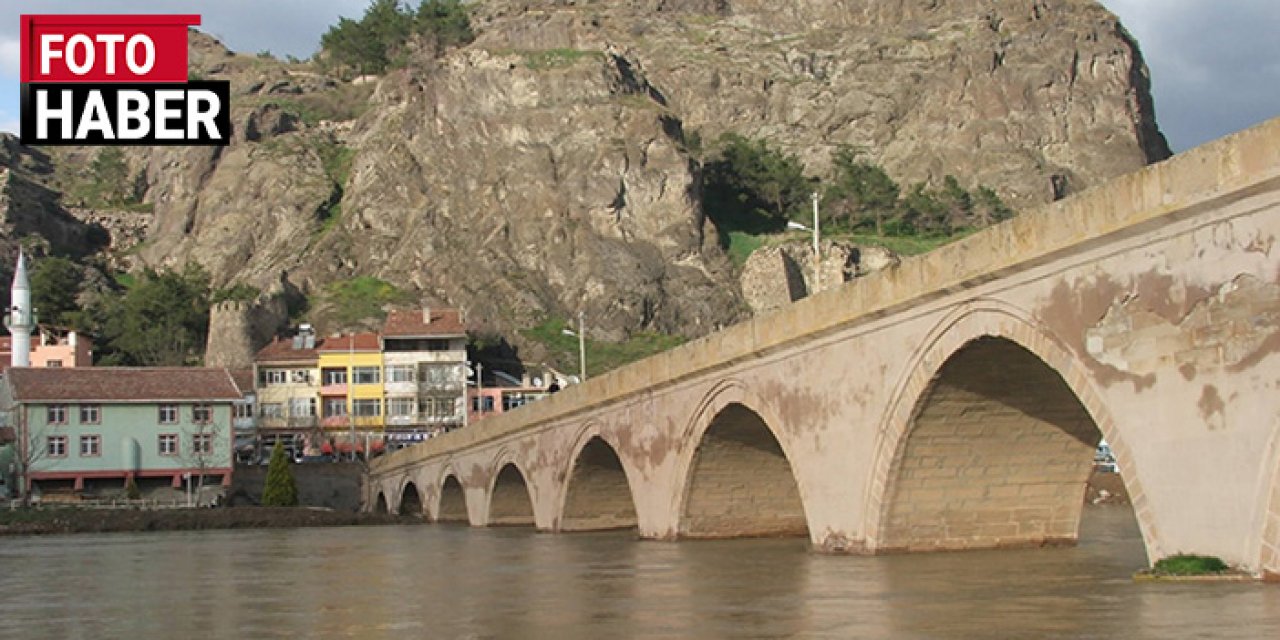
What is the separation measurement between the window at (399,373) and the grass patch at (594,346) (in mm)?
10752

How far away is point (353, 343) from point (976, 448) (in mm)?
70733

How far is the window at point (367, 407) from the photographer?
87.9m

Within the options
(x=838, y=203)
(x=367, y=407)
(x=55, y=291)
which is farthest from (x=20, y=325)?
(x=838, y=203)

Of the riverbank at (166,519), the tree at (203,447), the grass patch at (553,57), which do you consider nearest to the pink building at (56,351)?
the tree at (203,447)

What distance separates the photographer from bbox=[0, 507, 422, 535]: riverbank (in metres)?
50.1

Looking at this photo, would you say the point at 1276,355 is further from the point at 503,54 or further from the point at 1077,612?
the point at 503,54

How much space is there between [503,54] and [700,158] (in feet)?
58.9

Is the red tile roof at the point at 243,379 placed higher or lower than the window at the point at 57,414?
higher

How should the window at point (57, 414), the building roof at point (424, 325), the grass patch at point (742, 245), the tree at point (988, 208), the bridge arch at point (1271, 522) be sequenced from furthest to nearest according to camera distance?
the tree at point (988, 208)
the grass patch at point (742, 245)
the building roof at point (424, 325)
the window at point (57, 414)
the bridge arch at point (1271, 522)

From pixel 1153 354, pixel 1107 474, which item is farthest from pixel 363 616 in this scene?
pixel 1107 474

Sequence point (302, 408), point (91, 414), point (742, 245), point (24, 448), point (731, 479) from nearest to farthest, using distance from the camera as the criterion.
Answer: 1. point (731, 479)
2. point (24, 448)
3. point (91, 414)
4. point (302, 408)
5. point (742, 245)

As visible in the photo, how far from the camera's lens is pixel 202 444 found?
70312mm

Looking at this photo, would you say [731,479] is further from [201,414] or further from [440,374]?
[440,374]

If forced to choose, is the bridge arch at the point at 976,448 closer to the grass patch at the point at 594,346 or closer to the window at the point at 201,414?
the window at the point at 201,414
